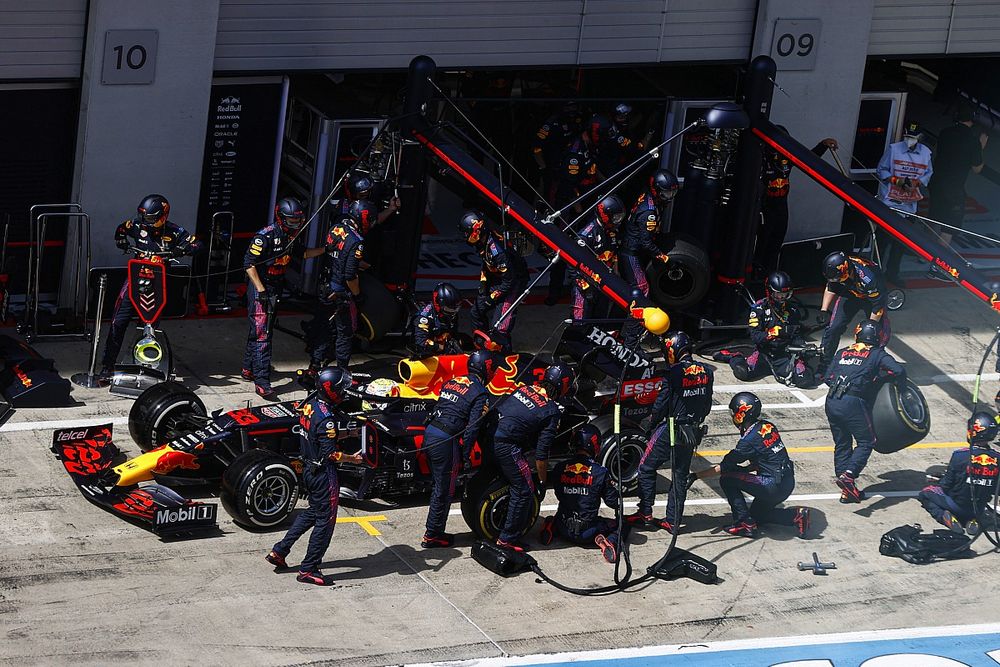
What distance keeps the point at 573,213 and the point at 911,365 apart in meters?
4.40

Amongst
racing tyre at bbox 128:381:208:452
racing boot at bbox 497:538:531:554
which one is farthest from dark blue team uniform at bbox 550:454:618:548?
racing tyre at bbox 128:381:208:452

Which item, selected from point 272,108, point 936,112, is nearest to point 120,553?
point 272,108

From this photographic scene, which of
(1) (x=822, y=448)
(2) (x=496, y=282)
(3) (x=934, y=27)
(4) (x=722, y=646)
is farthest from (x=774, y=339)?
(4) (x=722, y=646)

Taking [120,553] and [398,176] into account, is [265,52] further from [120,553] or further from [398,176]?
[120,553]

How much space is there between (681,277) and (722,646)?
22.3 feet

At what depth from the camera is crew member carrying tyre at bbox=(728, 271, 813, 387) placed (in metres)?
18.1

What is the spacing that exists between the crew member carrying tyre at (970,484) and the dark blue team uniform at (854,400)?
846 mm

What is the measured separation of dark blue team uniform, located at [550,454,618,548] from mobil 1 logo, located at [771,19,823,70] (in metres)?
8.17

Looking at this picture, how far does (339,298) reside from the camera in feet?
55.3

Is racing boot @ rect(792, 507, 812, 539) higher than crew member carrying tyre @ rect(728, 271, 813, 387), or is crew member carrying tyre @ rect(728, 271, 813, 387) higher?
crew member carrying tyre @ rect(728, 271, 813, 387)

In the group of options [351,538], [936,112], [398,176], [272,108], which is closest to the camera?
[351,538]

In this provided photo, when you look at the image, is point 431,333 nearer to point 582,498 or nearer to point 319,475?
point 582,498

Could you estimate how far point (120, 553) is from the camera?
13.2m

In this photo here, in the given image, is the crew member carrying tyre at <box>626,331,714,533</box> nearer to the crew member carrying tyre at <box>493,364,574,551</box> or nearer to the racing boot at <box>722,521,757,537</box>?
the racing boot at <box>722,521,757,537</box>
